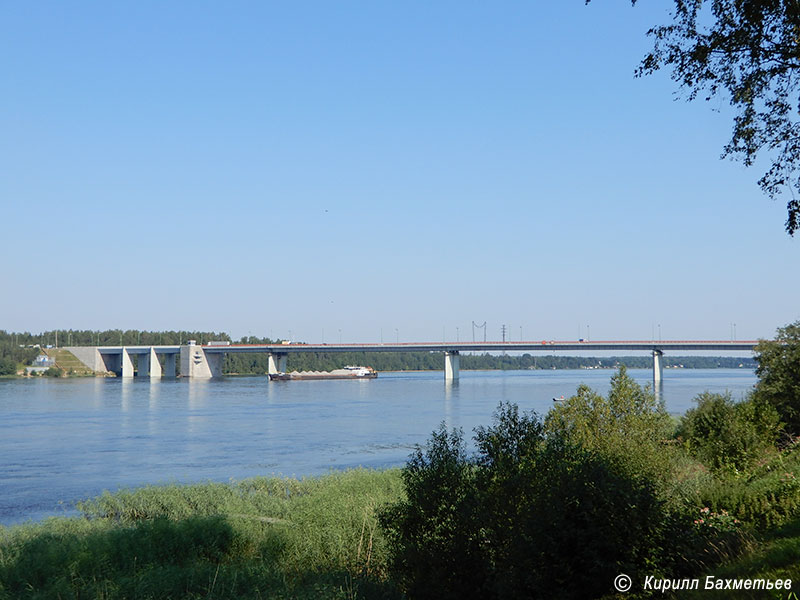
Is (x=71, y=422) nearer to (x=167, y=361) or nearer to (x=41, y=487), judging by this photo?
(x=41, y=487)

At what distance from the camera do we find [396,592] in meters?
14.1

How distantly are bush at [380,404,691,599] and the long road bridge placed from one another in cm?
10191

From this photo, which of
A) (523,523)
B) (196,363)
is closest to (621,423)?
(523,523)

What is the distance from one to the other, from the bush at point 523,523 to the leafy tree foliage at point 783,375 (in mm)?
22210

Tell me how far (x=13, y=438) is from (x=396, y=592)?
45976mm

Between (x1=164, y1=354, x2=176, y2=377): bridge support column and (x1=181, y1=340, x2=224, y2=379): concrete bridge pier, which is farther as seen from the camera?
(x1=164, y1=354, x2=176, y2=377): bridge support column

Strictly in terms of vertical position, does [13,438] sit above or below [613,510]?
below

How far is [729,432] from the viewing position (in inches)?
1083

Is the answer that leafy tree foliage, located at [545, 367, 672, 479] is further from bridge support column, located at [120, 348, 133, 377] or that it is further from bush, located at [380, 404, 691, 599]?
bridge support column, located at [120, 348, 133, 377]

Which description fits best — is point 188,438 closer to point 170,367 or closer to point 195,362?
point 195,362

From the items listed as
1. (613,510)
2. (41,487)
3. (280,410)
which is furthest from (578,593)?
(280,410)

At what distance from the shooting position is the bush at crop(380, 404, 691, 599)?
39.8ft

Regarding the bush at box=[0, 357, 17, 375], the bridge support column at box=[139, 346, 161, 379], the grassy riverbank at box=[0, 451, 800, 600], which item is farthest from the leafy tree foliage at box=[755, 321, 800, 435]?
the bush at box=[0, 357, 17, 375]

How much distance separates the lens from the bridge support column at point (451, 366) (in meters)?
142
